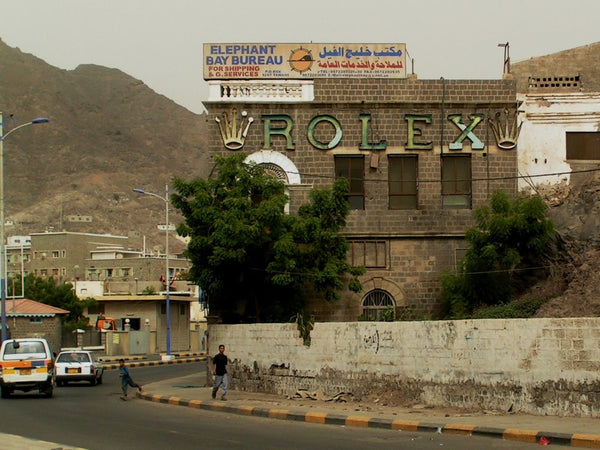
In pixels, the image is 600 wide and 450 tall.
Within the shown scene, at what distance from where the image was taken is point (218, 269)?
30.5 meters

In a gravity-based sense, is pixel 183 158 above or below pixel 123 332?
above

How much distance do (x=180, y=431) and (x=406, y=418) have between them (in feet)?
14.4

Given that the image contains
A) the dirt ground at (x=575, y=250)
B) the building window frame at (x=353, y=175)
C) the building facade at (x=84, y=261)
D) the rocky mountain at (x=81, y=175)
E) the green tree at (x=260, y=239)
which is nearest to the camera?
the dirt ground at (x=575, y=250)

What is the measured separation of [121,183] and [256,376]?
468ft

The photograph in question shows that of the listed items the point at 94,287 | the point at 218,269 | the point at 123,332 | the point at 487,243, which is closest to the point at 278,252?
the point at 218,269

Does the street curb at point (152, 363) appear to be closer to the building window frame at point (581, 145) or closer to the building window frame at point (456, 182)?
the building window frame at point (456, 182)

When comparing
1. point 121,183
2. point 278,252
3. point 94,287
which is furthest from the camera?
point 121,183

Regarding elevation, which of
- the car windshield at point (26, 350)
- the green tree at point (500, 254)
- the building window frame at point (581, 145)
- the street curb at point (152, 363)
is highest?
the building window frame at point (581, 145)

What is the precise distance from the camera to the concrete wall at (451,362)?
17.8 metres

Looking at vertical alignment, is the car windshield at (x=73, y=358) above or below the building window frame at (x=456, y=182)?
below

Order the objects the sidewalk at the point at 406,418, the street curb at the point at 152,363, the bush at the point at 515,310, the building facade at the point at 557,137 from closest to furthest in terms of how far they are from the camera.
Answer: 1. the sidewalk at the point at 406,418
2. the bush at the point at 515,310
3. the building facade at the point at 557,137
4. the street curb at the point at 152,363

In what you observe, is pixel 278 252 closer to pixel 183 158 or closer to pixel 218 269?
pixel 218 269

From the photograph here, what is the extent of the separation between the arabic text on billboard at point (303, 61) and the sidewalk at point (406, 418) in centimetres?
1211

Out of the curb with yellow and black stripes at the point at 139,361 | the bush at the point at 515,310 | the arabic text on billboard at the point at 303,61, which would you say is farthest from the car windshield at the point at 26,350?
the curb with yellow and black stripes at the point at 139,361
